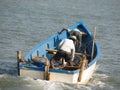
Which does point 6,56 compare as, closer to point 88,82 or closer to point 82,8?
point 88,82

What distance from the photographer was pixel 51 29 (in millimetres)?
33469

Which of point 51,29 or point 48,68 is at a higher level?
point 51,29

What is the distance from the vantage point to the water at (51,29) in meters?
19.6

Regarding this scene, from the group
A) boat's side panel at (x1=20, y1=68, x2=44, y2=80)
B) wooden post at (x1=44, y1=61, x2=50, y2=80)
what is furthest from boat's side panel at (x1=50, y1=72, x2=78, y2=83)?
boat's side panel at (x1=20, y1=68, x2=44, y2=80)

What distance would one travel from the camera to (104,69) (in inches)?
925

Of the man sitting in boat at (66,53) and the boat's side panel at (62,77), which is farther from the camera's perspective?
the man sitting in boat at (66,53)

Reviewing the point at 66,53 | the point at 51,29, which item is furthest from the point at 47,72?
the point at 51,29

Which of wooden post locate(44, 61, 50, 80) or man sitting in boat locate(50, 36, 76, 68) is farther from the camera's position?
man sitting in boat locate(50, 36, 76, 68)

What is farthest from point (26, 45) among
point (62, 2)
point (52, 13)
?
point (62, 2)

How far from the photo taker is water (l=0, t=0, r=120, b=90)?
19.6 m

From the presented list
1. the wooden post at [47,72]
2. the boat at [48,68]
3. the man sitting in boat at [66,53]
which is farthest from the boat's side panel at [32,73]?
the man sitting in boat at [66,53]

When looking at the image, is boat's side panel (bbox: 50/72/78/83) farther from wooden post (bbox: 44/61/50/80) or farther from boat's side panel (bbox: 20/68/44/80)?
boat's side panel (bbox: 20/68/44/80)

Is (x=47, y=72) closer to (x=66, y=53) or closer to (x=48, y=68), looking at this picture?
(x=48, y=68)

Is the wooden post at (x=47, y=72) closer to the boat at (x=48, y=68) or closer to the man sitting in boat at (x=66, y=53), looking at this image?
the boat at (x=48, y=68)
